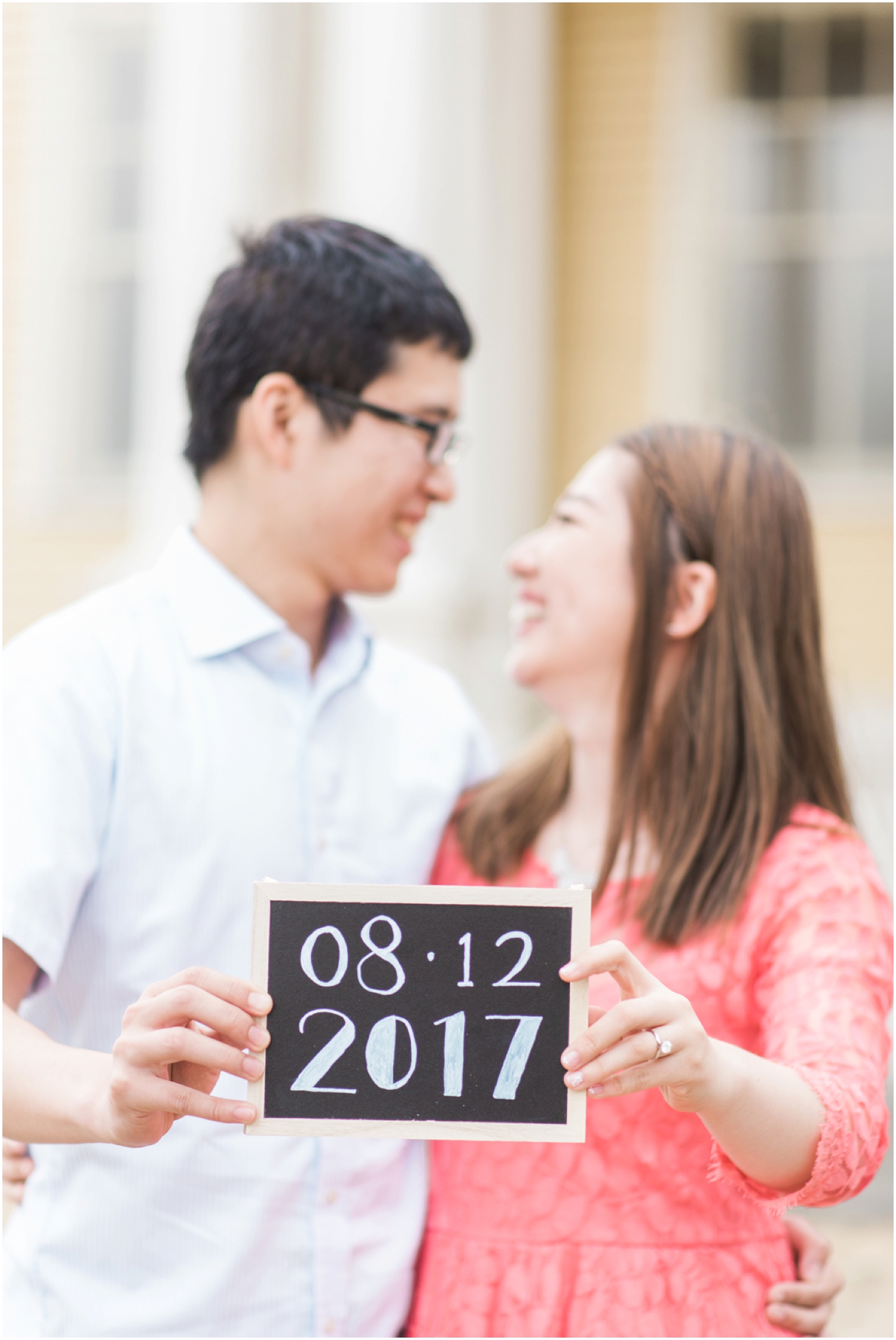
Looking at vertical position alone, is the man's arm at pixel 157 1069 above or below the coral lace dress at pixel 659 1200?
→ above

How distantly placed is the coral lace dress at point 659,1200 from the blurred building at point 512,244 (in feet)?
12.2

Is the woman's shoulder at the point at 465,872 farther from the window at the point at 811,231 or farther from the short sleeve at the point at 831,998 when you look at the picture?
the window at the point at 811,231

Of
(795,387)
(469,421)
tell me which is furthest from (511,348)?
(795,387)

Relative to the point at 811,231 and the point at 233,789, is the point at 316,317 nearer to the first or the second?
the point at 233,789

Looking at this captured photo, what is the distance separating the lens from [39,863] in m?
1.69

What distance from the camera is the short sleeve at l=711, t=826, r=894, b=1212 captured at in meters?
1.52

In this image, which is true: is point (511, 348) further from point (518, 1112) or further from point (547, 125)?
point (518, 1112)

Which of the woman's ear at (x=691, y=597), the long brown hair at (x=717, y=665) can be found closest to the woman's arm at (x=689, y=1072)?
the long brown hair at (x=717, y=665)

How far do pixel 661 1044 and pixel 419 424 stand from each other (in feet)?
4.08

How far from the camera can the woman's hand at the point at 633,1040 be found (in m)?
1.31

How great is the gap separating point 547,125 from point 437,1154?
5.92 metres

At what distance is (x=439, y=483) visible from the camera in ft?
7.69

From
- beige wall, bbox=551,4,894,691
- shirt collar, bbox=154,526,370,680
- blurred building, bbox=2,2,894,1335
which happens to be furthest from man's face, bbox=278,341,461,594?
beige wall, bbox=551,4,894,691

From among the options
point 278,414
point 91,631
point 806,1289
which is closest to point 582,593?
point 278,414
